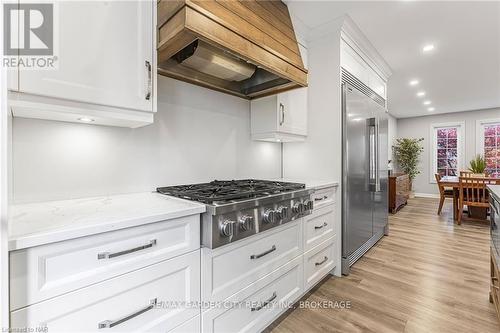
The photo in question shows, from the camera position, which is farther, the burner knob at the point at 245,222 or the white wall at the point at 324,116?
the white wall at the point at 324,116

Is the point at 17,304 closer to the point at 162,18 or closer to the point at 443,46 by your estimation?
the point at 162,18

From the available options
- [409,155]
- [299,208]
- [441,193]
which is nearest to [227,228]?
[299,208]

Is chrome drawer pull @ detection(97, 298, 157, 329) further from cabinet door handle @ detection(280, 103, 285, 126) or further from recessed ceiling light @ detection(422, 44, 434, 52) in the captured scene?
recessed ceiling light @ detection(422, 44, 434, 52)

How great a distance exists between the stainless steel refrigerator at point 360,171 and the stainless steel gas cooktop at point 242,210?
889 mm

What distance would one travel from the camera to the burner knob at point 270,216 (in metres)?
1.46

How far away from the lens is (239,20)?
150cm

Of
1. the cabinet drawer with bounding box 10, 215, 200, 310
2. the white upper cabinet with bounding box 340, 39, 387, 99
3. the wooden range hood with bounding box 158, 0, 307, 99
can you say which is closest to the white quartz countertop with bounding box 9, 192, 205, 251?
the cabinet drawer with bounding box 10, 215, 200, 310

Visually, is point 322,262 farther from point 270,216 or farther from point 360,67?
point 360,67

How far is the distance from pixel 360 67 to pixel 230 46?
2.19 m

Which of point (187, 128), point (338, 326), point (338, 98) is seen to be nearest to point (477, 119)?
point (338, 98)

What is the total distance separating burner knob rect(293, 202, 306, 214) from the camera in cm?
173

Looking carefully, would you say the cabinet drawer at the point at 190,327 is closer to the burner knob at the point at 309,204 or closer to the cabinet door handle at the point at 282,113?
the burner knob at the point at 309,204

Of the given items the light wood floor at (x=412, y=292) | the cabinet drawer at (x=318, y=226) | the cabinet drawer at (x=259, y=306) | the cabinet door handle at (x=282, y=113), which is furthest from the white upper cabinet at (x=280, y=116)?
the light wood floor at (x=412, y=292)

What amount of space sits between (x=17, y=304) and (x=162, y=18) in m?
1.40
